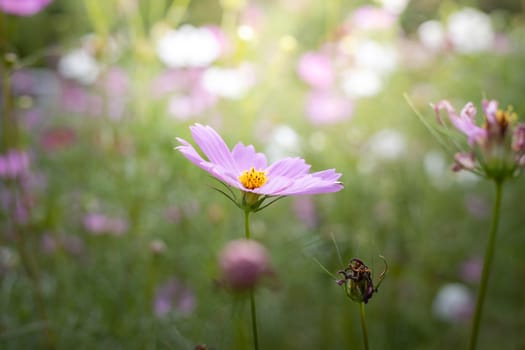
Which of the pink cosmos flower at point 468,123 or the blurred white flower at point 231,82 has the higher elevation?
the blurred white flower at point 231,82

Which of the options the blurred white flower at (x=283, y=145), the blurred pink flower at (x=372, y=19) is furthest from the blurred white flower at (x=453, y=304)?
the blurred pink flower at (x=372, y=19)

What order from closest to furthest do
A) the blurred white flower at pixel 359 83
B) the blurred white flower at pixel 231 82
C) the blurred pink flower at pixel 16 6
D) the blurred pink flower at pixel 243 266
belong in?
1. the blurred pink flower at pixel 243 266
2. the blurred pink flower at pixel 16 6
3. the blurred white flower at pixel 231 82
4. the blurred white flower at pixel 359 83

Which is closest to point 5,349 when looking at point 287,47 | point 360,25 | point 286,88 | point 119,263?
point 119,263

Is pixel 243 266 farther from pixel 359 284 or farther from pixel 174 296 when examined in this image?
pixel 174 296

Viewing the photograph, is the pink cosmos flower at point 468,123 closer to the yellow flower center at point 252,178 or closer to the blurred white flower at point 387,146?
the yellow flower center at point 252,178

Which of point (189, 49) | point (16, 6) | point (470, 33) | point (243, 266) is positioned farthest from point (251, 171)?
point (470, 33)

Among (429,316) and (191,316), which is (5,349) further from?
(429,316)
